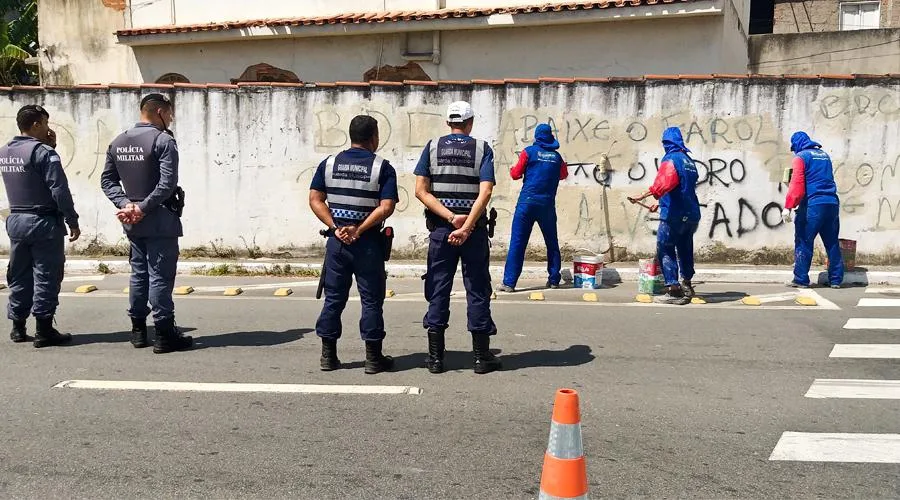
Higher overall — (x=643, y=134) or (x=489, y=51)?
(x=489, y=51)

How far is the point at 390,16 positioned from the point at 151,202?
31.1ft

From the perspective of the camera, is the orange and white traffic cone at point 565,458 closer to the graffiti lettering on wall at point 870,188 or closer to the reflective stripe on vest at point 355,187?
the reflective stripe on vest at point 355,187

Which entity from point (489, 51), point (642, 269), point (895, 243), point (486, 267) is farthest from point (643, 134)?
point (486, 267)

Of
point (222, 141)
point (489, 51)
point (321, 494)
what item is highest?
point (489, 51)

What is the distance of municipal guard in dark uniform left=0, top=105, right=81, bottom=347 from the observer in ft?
21.4

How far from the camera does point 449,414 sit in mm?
4852

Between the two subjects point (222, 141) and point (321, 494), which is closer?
point (321, 494)

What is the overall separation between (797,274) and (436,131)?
512 cm

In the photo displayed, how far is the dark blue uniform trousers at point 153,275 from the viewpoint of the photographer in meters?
A: 6.29

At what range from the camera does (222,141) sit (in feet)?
38.4

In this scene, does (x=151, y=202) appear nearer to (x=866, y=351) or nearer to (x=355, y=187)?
(x=355, y=187)

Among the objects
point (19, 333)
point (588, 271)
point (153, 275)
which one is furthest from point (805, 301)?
point (19, 333)

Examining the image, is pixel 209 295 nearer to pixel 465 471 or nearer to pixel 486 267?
pixel 486 267

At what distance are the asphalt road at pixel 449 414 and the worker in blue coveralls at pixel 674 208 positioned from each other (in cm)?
73
